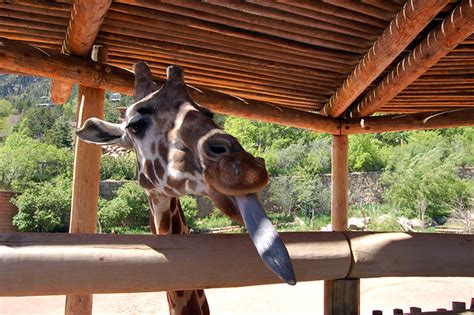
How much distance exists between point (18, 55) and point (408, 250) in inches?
117

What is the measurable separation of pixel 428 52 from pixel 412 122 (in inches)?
77.1

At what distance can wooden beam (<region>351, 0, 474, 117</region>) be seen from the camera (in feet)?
11.0

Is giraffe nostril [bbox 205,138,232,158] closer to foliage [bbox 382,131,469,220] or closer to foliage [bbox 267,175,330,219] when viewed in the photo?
foliage [bbox 382,131,469,220]

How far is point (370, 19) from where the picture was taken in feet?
12.7

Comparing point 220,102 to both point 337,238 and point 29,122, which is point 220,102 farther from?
point 29,122

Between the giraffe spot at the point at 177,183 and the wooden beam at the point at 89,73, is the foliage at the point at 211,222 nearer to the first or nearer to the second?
the wooden beam at the point at 89,73

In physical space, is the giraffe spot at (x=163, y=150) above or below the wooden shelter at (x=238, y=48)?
below

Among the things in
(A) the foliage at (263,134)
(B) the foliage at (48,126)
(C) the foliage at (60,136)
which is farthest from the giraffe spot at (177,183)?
(C) the foliage at (60,136)

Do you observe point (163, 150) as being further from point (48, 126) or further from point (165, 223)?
point (48, 126)

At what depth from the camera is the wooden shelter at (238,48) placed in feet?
11.4

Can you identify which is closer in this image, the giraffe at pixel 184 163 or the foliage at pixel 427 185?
the giraffe at pixel 184 163

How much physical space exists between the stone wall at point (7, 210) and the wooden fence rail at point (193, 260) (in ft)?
62.9

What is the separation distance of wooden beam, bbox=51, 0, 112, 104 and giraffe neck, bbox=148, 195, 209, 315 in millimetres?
1588

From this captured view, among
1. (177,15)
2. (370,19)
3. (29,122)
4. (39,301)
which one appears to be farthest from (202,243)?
(29,122)
